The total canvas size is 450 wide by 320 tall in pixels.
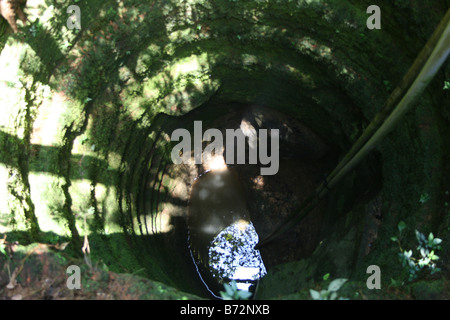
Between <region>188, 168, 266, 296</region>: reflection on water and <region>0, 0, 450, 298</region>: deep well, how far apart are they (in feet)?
2.72

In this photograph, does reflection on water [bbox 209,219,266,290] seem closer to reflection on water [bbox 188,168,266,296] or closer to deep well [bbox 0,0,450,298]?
reflection on water [bbox 188,168,266,296]

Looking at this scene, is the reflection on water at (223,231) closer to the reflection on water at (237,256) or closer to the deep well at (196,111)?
the reflection on water at (237,256)

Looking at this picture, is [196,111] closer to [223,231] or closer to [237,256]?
[223,231]

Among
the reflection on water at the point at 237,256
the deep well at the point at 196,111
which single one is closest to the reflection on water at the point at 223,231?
the reflection on water at the point at 237,256

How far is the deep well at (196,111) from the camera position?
137 inches

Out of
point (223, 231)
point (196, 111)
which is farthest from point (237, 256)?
point (196, 111)

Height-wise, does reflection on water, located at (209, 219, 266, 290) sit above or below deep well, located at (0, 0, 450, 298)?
below

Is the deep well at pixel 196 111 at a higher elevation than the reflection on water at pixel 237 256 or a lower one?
higher

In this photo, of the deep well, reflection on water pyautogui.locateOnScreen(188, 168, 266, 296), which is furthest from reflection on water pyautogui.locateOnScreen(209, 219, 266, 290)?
the deep well

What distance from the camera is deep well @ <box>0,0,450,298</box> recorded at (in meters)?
3.48

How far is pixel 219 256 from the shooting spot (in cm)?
693

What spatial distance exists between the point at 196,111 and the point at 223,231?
2808 mm

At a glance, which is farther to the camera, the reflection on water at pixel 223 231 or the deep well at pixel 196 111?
the reflection on water at pixel 223 231

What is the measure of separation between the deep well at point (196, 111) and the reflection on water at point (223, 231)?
0.83m
